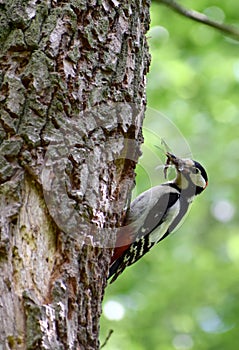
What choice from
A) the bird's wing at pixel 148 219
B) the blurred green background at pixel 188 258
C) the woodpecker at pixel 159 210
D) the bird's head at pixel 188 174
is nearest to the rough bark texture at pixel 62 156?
the bird's wing at pixel 148 219

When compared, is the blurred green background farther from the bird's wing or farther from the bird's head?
the bird's wing

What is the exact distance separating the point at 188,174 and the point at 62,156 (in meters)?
1.86

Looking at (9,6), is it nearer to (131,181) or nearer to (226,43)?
(131,181)

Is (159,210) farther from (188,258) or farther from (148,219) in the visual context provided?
(188,258)

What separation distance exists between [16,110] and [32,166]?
0.66ft

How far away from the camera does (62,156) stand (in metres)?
2.08

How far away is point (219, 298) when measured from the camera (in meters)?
6.18

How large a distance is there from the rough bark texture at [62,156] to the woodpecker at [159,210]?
3.29 feet

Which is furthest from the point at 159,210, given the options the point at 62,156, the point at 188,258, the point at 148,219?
the point at 188,258

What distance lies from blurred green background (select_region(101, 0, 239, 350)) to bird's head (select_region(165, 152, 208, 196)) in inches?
52.0

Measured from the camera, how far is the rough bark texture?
1.87m

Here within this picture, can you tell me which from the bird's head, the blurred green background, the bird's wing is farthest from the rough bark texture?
the blurred green background

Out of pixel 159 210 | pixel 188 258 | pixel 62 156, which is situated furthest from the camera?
pixel 188 258

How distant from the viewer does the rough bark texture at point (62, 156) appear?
6.14 ft
